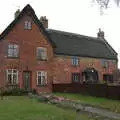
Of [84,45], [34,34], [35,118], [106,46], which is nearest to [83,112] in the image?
Result: [35,118]

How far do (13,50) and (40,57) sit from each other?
4.51m

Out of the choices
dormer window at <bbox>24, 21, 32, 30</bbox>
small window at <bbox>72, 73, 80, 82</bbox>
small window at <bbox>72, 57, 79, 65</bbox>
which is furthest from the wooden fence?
dormer window at <bbox>24, 21, 32, 30</bbox>

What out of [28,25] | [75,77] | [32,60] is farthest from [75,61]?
[28,25]

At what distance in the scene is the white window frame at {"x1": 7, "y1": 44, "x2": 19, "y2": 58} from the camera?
43.8 meters

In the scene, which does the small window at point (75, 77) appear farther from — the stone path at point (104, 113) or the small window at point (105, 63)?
the stone path at point (104, 113)

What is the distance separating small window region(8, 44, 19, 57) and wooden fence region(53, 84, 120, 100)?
25.1ft

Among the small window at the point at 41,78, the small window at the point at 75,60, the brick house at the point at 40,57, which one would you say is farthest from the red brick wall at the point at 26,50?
the small window at the point at 75,60

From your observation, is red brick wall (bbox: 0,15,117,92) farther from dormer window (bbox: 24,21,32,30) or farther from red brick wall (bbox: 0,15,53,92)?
dormer window (bbox: 24,21,32,30)

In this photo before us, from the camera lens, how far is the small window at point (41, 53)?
46822 mm

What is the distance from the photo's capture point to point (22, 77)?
44500 mm

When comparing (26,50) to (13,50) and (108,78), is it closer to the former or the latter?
(13,50)

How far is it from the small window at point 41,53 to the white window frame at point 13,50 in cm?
Answer: 349

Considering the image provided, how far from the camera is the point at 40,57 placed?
47.0 meters

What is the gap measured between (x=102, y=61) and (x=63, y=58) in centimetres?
969
